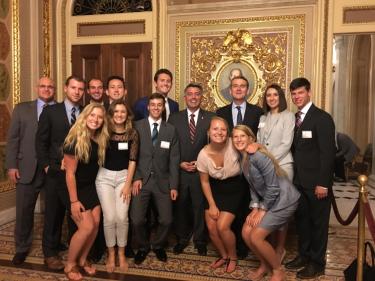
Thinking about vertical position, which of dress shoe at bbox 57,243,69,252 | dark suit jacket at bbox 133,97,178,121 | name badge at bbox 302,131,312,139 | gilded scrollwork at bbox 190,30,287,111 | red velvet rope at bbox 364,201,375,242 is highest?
gilded scrollwork at bbox 190,30,287,111

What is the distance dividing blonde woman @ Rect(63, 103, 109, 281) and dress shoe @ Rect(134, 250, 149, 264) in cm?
39

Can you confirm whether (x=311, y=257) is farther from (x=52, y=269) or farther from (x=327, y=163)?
(x=52, y=269)

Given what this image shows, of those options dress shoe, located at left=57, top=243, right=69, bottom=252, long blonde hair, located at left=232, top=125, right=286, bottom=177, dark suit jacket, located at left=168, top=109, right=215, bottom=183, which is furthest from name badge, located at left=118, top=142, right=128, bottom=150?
dress shoe, located at left=57, top=243, right=69, bottom=252

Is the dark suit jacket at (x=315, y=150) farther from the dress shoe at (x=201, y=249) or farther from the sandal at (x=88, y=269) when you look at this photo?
the sandal at (x=88, y=269)

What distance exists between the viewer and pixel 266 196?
9.98 ft

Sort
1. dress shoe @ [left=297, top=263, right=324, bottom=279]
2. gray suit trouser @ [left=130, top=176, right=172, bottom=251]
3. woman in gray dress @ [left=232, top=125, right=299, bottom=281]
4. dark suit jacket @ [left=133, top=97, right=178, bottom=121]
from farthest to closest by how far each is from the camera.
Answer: dark suit jacket @ [left=133, top=97, right=178, bottom=121]
gray suit trouser @ [left=130, top=176, right=172, bottom=251]
dress shoe @ [left=297, top=263, right=324, bottom=279]
woman in gray dress @ [left=232, top=125, right=299, bottom=281]

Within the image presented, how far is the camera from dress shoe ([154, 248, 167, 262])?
3562mm

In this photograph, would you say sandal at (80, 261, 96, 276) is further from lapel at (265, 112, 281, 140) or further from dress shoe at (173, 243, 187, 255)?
lapel at (265, 112, 281, 140)

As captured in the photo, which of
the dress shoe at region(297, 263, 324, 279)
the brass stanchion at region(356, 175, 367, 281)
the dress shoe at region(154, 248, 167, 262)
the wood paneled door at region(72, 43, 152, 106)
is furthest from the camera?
the wood paneled door at region(72, 43, 152, 106)

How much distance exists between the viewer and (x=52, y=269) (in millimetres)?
3354

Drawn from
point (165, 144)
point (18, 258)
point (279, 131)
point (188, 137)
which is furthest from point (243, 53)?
point (18, 258)

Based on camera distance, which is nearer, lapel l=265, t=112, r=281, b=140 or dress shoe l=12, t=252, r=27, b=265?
lapel l=265, t=112, r=281, b=140

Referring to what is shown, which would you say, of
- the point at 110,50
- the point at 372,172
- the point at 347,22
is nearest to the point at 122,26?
the point at 110,50

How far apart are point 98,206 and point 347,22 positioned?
3.46m
